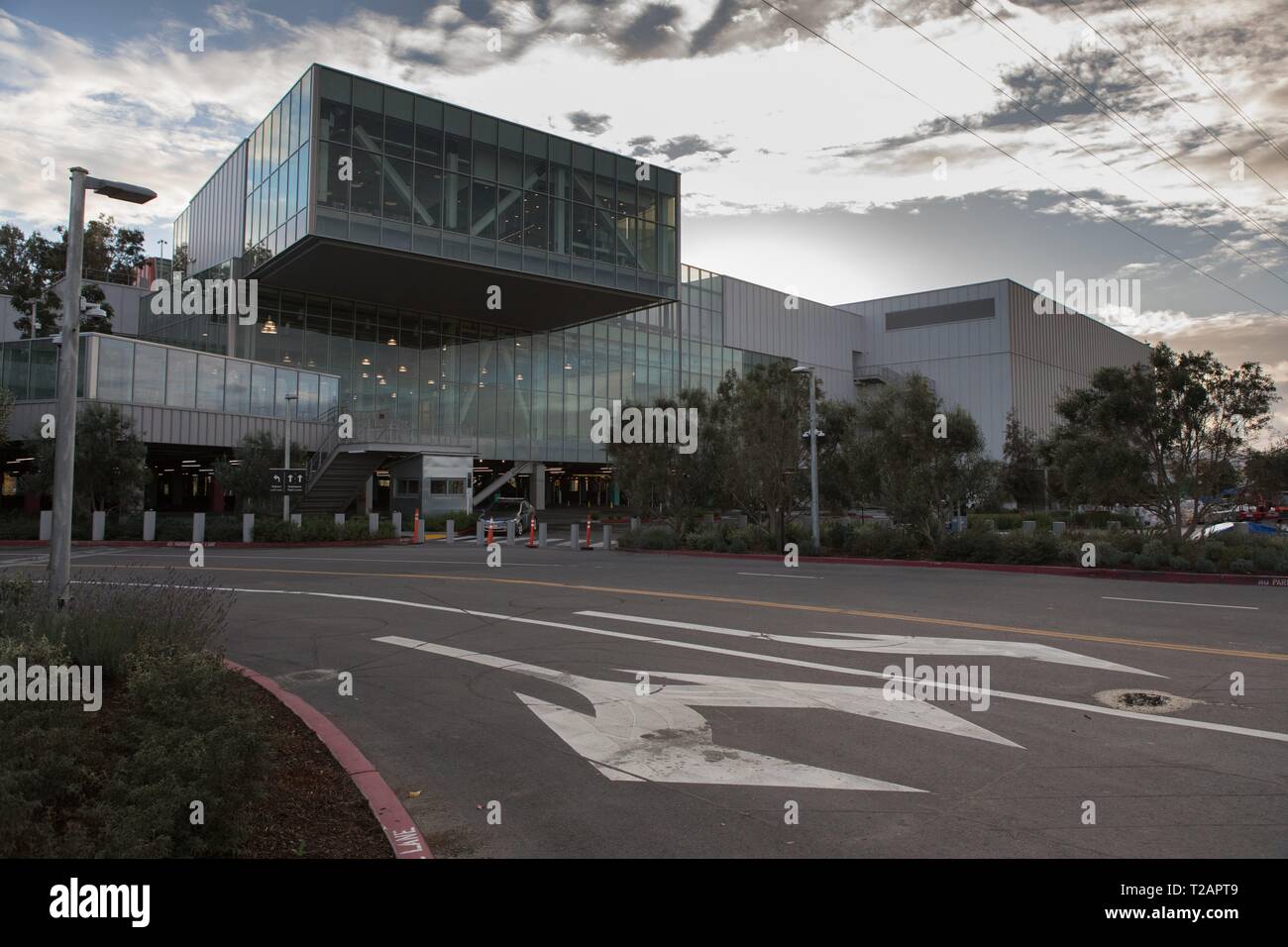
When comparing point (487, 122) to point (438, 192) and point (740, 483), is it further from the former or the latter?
point (740, 483)

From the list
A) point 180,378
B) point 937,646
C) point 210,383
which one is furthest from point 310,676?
point 210,383

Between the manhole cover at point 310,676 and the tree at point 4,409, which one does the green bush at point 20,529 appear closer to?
the tree at point 4,409

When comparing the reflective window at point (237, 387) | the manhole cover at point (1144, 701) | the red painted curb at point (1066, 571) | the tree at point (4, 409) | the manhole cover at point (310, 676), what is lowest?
the manhole cover at point (310, 676)

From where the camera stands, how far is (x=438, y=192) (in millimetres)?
39250

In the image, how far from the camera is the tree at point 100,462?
28.8 meters

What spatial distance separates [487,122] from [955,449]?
2941cm

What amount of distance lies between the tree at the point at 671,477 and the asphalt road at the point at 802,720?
17.4 m

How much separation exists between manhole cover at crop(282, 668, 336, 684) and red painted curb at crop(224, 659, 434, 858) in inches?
30.9

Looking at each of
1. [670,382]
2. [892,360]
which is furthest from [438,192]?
[892,360]

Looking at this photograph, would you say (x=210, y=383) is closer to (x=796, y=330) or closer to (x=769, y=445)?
(x=769, y=445)

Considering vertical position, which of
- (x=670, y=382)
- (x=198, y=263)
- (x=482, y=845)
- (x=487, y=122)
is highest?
(x=487, y=122)

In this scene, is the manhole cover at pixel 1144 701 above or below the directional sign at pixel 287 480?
below

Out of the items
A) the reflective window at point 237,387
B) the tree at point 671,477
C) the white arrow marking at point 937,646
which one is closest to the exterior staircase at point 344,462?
the reflective window at point 237,387

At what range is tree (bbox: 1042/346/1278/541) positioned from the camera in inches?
799
